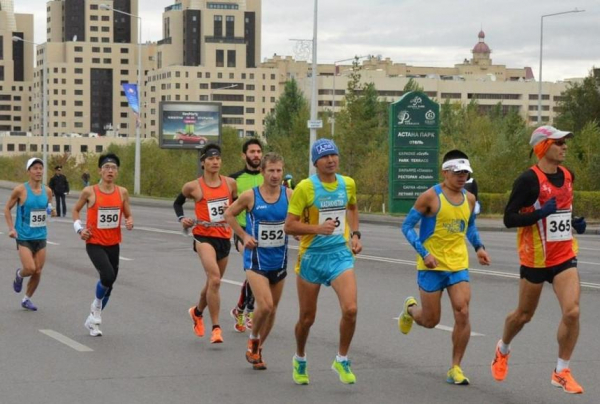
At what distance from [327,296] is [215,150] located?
4162 mm

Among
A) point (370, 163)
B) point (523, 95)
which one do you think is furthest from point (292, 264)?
point (523, 95)

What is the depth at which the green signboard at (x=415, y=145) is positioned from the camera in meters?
41.6

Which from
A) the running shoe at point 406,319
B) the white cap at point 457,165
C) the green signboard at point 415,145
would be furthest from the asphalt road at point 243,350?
the green signboard at point 415,145

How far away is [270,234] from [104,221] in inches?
115

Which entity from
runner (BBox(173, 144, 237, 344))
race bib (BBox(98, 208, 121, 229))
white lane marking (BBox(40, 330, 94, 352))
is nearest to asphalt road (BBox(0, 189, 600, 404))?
white lane marking (BBox(40, 330, 94, 352))

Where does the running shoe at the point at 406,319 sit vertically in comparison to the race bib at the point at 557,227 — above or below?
below

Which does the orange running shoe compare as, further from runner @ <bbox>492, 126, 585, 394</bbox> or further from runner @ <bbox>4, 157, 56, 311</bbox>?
runner @ <bbox>4, 157, 56, 311</bbox>

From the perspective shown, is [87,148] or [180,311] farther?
[87,148]

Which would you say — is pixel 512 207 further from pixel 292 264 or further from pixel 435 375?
pixel 292 264

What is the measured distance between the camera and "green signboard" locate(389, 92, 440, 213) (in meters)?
41.6

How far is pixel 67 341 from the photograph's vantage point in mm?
11891

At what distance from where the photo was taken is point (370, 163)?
52.8 metres

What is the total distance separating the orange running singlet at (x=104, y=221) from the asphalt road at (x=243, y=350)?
0.94 metres

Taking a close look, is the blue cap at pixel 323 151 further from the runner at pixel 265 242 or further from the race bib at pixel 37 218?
the race bib at pixel 37 218
